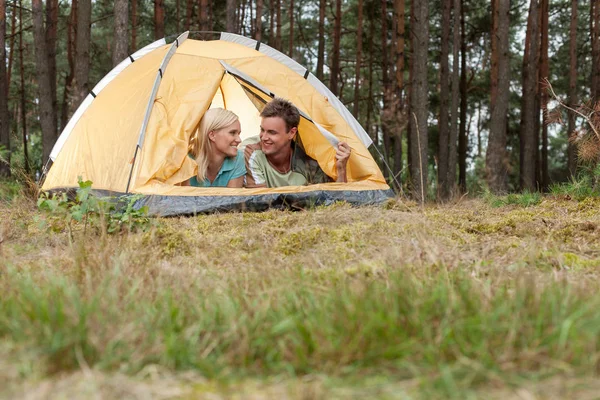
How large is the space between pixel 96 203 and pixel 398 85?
386 inches

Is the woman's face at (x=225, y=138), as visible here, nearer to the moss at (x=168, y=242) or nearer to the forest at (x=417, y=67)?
the forest at (x=417, y=67)

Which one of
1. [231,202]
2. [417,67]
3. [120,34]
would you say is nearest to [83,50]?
[120,34]

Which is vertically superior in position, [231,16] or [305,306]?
[231,16]

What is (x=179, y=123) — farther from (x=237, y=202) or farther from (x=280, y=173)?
(x=280, y=173)

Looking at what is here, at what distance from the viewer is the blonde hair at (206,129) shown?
538 cm

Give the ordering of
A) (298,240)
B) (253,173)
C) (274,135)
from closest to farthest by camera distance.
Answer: (298,240) → (274,135) → (253,173)

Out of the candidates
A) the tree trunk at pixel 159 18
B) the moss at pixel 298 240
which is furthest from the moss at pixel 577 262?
the tree trunk at pixel 159 18

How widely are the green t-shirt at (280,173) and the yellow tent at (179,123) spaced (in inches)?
5.4

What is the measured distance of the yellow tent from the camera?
4.98 metres

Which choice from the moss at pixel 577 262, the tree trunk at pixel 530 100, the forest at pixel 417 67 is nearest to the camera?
the moss at pixel 577 262

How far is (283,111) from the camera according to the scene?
5449 millimetres

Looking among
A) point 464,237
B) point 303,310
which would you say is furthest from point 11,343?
point 464,237

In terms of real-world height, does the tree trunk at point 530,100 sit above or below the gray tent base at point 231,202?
above

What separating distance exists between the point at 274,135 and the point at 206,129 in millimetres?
636
